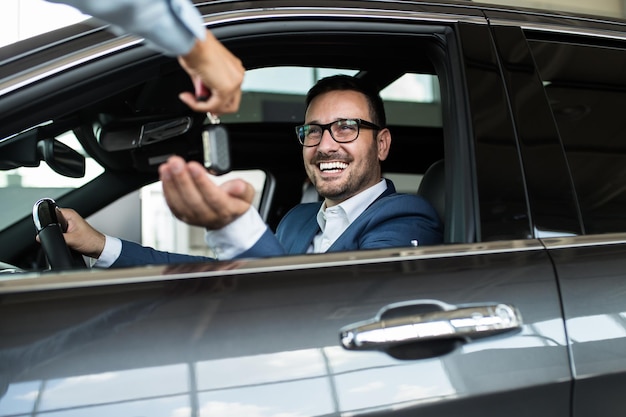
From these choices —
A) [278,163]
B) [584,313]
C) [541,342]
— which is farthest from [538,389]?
[278,163]

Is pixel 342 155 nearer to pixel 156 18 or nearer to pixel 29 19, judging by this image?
pixel 29 19

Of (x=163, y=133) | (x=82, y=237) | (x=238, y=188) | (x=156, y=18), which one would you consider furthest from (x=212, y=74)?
(x=82, y=237)

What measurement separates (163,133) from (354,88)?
0.85 m

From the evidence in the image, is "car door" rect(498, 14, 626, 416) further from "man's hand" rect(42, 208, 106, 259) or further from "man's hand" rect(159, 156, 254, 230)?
"man's hand" rect(42, 208, 106, 259)

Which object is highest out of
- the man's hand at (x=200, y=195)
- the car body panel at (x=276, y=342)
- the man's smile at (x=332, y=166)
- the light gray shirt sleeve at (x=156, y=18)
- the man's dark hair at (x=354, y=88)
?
the man's dark hair at (x=354, y=88)

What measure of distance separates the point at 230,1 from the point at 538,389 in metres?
1.04

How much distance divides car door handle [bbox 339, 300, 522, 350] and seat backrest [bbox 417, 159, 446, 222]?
0.77 metres

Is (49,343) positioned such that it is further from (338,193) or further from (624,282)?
(338,193)

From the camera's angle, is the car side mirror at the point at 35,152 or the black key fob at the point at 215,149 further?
the car side mirror at the point at 35,152

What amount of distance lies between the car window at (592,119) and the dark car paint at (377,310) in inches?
1.7

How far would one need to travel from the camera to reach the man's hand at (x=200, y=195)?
1100 millimetres

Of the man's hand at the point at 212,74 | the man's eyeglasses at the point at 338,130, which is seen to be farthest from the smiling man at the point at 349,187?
the man's hand at the point at 212,74

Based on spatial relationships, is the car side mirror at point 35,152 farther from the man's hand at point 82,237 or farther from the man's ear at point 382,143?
the man's ear at point 382,143

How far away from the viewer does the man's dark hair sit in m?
2.47
